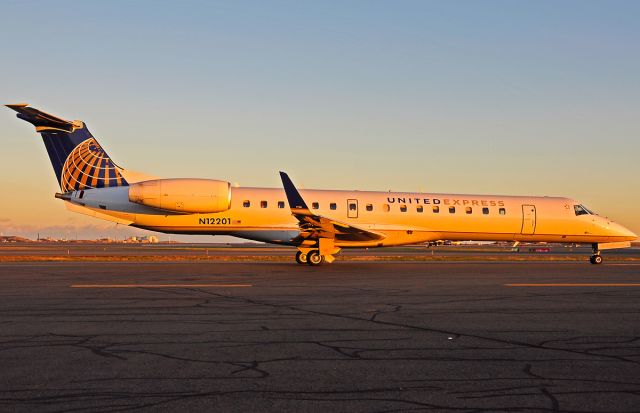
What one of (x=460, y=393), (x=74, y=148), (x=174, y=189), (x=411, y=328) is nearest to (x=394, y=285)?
(x=411, y=328)

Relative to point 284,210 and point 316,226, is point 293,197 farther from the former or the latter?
point 284,210

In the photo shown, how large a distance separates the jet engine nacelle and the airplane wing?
3.22 meters

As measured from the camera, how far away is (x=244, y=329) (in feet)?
26.9

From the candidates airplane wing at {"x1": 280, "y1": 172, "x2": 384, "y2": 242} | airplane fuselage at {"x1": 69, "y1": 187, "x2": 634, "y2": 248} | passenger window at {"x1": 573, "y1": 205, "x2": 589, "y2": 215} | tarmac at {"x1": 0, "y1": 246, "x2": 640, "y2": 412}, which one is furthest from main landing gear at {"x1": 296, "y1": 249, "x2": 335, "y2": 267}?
passenger window at {"x1": 573, "y1": 205, "x2": 589, "y2": 215}

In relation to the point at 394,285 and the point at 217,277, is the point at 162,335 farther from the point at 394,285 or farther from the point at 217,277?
the point at 217,277

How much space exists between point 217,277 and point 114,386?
1205cm

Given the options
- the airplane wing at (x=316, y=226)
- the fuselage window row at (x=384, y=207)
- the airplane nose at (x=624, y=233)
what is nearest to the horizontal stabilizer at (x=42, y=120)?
the fuselage window row at (x=384, y=207)

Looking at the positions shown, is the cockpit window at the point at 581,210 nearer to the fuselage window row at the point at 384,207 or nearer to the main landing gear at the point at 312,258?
the fuselage window row at the point at 384,207

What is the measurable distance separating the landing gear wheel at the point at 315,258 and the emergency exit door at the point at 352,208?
106 inches

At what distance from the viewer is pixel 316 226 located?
2353 cm

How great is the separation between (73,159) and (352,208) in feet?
39.7

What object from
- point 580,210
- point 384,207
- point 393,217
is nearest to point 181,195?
point 384,207

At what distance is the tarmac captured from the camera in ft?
16.0

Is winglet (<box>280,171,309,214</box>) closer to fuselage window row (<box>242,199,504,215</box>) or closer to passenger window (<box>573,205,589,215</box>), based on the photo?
fuselage window row (<box>242,199,504,215</box>)
